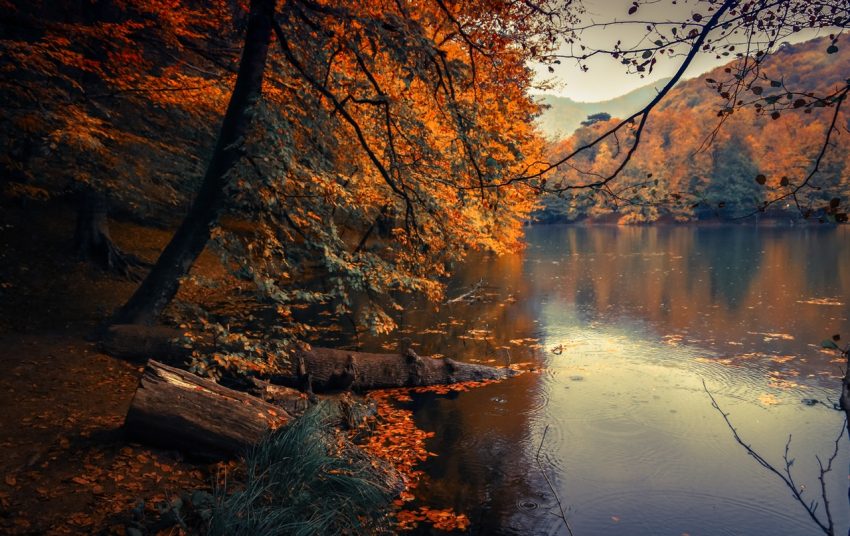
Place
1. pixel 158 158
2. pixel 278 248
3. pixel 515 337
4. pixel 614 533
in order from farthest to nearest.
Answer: pixel 515 337 → pixel 158 158 → pixel 278 248 → pixel 614 533

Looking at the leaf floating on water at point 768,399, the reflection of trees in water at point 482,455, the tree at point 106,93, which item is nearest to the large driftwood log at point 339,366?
the reflection of trees in water at point 482,455

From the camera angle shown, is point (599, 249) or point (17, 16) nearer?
point (17, 16)

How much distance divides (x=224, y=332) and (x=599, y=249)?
40.6m

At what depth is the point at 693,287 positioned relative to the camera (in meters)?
25.4

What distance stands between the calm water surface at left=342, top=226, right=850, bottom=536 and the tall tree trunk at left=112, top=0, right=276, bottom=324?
4.86 metres

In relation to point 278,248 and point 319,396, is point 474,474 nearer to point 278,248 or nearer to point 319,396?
point 319,396

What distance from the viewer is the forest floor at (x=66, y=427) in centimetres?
518

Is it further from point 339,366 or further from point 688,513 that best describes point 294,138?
point 688,513

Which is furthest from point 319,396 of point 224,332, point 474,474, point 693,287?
point 693,287

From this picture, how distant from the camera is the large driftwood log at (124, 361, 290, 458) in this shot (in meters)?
6.20

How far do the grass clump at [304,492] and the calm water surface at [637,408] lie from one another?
3.88ft

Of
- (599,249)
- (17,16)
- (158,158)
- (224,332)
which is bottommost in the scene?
(599,249)

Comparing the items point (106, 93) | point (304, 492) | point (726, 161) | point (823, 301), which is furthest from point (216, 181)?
point (726, 161)

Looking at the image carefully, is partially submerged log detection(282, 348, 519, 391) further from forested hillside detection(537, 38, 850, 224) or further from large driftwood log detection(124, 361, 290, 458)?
forested hillside detection(537, 38, 850, 224)
